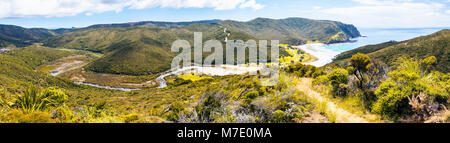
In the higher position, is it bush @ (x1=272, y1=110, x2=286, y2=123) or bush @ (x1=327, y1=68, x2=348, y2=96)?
bush @ (x1=327, y1=68, x2=348, y2=96)

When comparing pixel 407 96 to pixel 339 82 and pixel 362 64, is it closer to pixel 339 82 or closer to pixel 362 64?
pixel 339 82

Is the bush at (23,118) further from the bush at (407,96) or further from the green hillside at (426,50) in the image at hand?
the green hillside at (426,50)

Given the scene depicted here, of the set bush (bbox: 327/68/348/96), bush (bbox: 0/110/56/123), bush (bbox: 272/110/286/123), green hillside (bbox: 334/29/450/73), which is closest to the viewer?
bush (bbox: 0/110/56/123)

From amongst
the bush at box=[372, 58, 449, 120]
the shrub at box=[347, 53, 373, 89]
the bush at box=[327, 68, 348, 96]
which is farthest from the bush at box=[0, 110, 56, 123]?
the shrub at box=[347, 53, 373, 89]

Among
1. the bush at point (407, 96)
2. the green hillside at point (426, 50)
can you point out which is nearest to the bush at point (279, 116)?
the bush at point (407, 96)

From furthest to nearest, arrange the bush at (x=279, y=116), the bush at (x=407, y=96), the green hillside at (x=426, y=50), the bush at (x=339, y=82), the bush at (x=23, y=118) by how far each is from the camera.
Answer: the green hillside at (x=426, y=50)
the bush at (x=339, y=82)
the bush at (x=279, y=116)
the bush at (x=407, y=96)
the bush at (x=23, y=118)

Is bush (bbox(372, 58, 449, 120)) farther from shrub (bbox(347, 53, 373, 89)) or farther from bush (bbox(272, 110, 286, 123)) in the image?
bush (bbox(272, 110, 286, 123))

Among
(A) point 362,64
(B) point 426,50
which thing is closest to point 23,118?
(A) point 362,64

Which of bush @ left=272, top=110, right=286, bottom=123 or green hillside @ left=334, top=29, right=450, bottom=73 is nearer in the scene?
bush @ left=272, top=110, right=286, bottom=123

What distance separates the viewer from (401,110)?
7.38 m

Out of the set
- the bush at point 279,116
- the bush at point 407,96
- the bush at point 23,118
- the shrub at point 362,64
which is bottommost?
the bush at point 279,116
